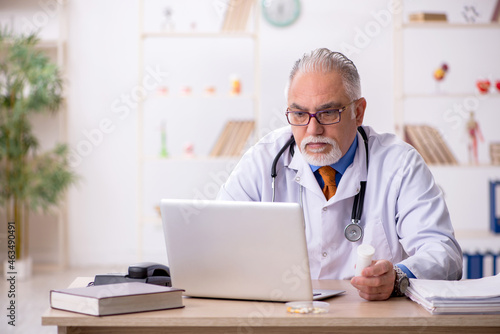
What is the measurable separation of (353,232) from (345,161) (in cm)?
27

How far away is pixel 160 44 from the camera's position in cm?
513

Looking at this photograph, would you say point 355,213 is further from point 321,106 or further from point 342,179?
point 321,106

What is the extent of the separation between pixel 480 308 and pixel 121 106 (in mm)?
4161

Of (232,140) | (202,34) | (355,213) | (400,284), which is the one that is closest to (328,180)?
(355,213)

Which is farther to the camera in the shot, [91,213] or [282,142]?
[91,213]

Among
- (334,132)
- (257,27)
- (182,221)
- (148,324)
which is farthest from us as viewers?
(257,27)

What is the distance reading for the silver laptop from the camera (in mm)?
1376

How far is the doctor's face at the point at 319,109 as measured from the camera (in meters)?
1.93

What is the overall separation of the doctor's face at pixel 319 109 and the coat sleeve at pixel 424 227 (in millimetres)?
226

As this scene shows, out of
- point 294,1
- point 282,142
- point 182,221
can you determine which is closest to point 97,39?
point 294,1

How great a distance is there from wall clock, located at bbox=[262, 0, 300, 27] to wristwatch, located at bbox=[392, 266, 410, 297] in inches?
152

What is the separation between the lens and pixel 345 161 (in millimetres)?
2057

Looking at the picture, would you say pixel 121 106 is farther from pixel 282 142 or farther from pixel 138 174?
pixel 282 142

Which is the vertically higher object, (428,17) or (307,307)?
(428,17)
